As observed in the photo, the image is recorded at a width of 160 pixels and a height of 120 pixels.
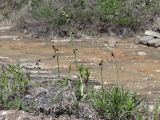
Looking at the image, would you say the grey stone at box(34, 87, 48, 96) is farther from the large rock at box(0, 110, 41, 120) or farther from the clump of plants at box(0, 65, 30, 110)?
the large rock at box(0, 110, 41, 120)

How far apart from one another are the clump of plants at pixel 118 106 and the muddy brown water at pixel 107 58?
1.62 meters

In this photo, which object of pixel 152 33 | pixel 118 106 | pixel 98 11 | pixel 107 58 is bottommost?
pixel 107 58

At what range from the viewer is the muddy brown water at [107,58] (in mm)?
8576

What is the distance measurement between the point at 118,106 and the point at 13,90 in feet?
5.36

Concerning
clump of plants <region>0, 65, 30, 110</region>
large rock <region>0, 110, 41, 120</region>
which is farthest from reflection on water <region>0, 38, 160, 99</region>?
large rock <region>0, 110, 41, 120</region>

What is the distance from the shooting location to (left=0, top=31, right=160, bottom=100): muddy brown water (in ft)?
28.1

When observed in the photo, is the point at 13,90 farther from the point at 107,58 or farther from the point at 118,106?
the point at 107,58

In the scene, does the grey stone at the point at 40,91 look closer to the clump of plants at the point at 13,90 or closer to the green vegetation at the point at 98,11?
the clump of plants at the point at 13,90

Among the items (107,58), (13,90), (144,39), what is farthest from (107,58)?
(13,90)

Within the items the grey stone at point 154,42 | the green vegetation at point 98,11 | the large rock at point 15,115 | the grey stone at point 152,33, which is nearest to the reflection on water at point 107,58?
the grey stone at point 154,42

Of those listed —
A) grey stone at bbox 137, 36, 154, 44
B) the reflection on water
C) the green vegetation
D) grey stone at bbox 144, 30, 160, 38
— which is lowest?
the reflection on water

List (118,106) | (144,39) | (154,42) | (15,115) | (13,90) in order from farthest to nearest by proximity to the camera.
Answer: (144,39), (154,42), (13,90), (15,115), (118,106)

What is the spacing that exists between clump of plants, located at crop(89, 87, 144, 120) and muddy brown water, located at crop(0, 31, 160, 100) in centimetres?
162

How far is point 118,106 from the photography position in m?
5.74
